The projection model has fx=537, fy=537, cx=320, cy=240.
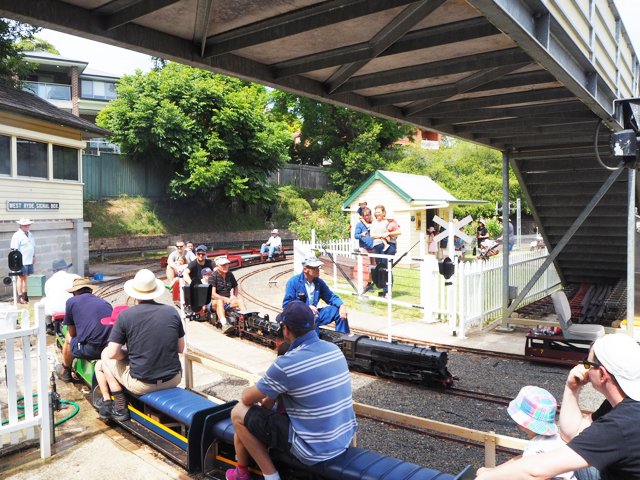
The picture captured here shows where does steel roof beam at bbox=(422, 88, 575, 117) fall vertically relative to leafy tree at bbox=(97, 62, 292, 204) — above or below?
below

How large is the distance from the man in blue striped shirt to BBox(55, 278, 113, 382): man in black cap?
2.73 metres

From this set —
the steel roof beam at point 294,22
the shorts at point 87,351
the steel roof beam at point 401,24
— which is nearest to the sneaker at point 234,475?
the shorts at point 87,351

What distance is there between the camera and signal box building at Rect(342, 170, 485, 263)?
23062 mm

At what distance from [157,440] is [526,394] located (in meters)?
3.55

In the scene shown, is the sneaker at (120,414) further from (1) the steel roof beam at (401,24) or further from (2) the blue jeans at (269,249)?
(2) the blue jeans at (269,249)

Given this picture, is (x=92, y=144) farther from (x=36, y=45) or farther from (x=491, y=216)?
(x=491, y=216)

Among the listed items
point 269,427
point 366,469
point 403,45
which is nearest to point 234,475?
point 269,427

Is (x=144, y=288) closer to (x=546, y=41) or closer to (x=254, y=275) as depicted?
(x=546, y=41)

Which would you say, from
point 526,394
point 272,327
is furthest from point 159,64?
point 526,394

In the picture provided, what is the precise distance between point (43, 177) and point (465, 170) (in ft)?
96.4

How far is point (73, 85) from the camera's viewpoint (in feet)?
119

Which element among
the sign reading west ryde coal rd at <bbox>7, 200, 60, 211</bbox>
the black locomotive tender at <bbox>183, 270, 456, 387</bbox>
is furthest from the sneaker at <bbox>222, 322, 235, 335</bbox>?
the sign reading west ryde coal rd at <bbox>7, 200, 60, 211</bbox>

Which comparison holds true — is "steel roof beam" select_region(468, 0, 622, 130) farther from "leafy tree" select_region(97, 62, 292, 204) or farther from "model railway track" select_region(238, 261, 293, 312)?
"leafy tree" select_region(97, 62, 292, 204)

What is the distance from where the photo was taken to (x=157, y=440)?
16.7 ft
